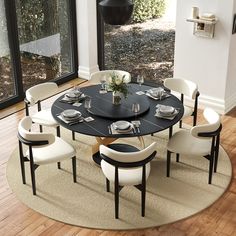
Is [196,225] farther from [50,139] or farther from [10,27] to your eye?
[10,27]

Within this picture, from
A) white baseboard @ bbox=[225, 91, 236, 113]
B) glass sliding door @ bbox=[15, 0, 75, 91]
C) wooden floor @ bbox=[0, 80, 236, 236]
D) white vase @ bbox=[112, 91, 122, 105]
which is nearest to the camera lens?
wooden floor @ bbox=[0, 80, 236, 236]

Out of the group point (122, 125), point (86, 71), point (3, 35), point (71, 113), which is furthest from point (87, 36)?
point (122, 125)

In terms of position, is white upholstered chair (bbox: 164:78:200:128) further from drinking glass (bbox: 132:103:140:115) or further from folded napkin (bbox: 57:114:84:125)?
folded napkin (bbox: 57:114:84:125)

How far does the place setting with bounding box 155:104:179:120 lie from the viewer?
4.91m

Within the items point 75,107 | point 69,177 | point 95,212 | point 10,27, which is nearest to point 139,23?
point 10,27

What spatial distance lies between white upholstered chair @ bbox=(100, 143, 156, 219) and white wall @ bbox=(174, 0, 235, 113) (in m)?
2.42

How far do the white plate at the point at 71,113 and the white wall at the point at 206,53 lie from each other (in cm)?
234

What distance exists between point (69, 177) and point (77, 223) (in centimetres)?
82

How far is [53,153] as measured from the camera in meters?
4.77

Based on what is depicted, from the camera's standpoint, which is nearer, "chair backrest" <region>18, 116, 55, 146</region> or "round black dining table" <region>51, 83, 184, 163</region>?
"chair backrest" <region>18, 116, 55, 146</region>

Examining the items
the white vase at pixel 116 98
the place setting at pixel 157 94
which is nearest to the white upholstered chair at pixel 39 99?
the white vase at pixel 116 98

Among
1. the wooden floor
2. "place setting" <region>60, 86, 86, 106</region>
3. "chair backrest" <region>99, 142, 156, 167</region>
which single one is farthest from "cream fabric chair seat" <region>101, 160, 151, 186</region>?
"place setting" <region>60, 86, 86, 106</region>

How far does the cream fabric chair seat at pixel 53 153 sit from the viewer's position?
467cm

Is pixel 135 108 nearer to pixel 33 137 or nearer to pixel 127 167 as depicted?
pixel 127 167
